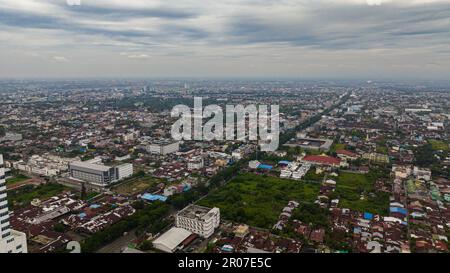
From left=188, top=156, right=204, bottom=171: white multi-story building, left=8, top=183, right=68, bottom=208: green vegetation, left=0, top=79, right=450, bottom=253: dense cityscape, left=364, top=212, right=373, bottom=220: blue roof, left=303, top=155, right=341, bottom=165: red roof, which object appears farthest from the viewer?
left=303, top=155, right=341, bottom=165: red roof

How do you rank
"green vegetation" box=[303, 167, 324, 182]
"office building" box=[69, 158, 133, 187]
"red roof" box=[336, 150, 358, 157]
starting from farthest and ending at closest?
1. "red roof" box=[336, 150, 358, 157]
2. "green vegetation" box=[303, 167, 324, 182]
3. "office building" box=[69, 158, 133, 187]

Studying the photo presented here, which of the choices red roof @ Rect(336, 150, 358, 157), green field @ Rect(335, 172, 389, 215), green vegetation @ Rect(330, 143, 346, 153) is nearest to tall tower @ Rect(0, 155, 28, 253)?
green field @ Rect(335, 172, 389, 215)

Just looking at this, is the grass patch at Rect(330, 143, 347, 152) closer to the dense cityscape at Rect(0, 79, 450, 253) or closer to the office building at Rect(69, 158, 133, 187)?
the dense cityscape at Rect(0, 79, 450, 253)

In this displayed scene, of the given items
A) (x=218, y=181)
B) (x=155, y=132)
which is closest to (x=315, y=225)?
(x=218, y=181)

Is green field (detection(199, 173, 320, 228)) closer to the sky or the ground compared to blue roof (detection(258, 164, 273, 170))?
closer to the ground

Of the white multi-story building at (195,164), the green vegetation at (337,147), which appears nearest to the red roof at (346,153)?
the green vegetation at (337,147)

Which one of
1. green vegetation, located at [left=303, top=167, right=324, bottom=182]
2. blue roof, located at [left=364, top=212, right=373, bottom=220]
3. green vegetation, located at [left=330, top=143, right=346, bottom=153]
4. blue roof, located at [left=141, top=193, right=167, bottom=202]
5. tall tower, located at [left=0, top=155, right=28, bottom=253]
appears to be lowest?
blue roof, located at [left=364, top=212, right=373, bottom=220]

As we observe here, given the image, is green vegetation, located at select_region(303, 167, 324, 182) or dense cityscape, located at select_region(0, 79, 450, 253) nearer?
dense cityscape, located at select_region(0, 79, 450, 253)
